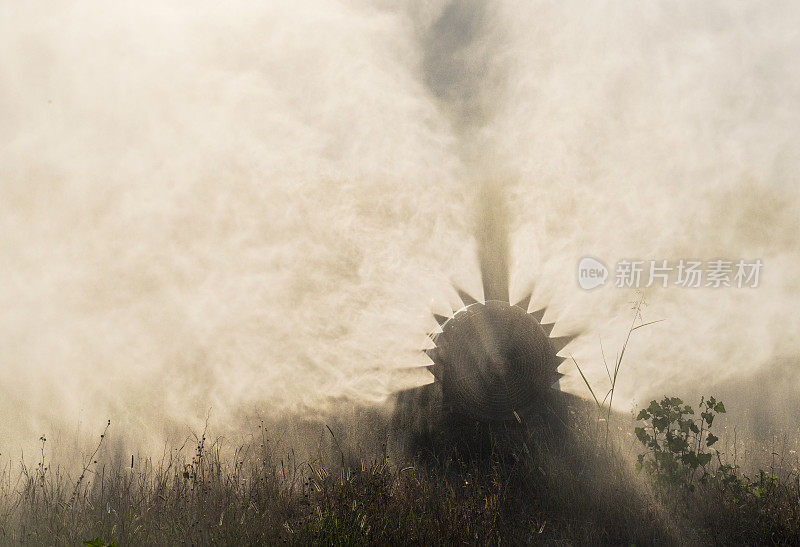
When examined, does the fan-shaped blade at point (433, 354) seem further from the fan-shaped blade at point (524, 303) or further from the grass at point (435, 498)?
the fan-shaped blade at point (524, 303)

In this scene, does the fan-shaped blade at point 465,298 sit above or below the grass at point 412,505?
above

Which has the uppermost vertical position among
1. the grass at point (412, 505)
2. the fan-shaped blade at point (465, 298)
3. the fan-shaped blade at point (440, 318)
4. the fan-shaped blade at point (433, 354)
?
the fan-shaped blade at point (465, 298)

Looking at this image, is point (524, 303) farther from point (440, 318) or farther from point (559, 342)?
point (440, 318)

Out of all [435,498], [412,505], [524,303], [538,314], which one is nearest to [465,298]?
[524,303]

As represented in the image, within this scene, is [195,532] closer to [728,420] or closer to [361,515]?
[361,515]

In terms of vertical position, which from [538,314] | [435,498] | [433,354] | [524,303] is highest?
[524,303]

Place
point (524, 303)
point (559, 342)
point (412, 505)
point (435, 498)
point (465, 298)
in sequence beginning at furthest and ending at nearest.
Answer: point (465, 298) < point (524, 303) < point (559, 342) < point (435, 498) < point (412, 505)

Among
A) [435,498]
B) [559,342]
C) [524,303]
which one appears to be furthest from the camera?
[524,303]

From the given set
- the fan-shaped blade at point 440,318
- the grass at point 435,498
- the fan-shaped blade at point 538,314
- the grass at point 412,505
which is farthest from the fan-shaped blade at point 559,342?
the fan-shaped blade at point 440,318

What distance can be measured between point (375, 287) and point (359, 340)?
104 cm

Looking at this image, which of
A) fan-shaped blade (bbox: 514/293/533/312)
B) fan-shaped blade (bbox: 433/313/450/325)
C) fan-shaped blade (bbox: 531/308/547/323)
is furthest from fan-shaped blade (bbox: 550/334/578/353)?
fan-shaped blade (bbox: 433/313/450/325)

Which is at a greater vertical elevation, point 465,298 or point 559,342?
point 465,298

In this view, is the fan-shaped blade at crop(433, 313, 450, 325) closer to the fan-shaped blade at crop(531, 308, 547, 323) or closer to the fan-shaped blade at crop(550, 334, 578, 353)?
the fan-shaped blade at crop(531, 308, 547, 323)

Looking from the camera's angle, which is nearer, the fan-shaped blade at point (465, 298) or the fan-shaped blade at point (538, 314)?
the fan-shaped blade at point (538, 314)
